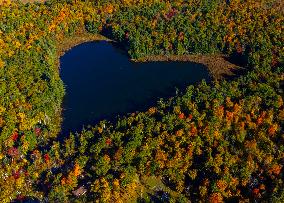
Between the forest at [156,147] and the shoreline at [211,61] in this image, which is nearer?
the forest at [156,147]

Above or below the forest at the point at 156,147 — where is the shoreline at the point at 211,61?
above

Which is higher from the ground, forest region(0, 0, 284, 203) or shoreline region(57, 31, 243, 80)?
shoreline region(57, 31, 243, 80)

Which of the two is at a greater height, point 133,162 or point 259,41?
point 259,41

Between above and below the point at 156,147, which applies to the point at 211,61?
above

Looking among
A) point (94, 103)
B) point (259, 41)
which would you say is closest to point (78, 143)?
point (94, 103)

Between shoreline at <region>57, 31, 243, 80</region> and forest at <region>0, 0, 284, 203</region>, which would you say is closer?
forest at <region>0, 0, 284, 203</region>

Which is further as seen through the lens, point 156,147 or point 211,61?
point 211,61

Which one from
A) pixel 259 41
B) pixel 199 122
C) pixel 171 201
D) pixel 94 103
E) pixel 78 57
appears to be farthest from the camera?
pixel 78 57

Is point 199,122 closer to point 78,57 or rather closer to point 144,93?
point 144,93
